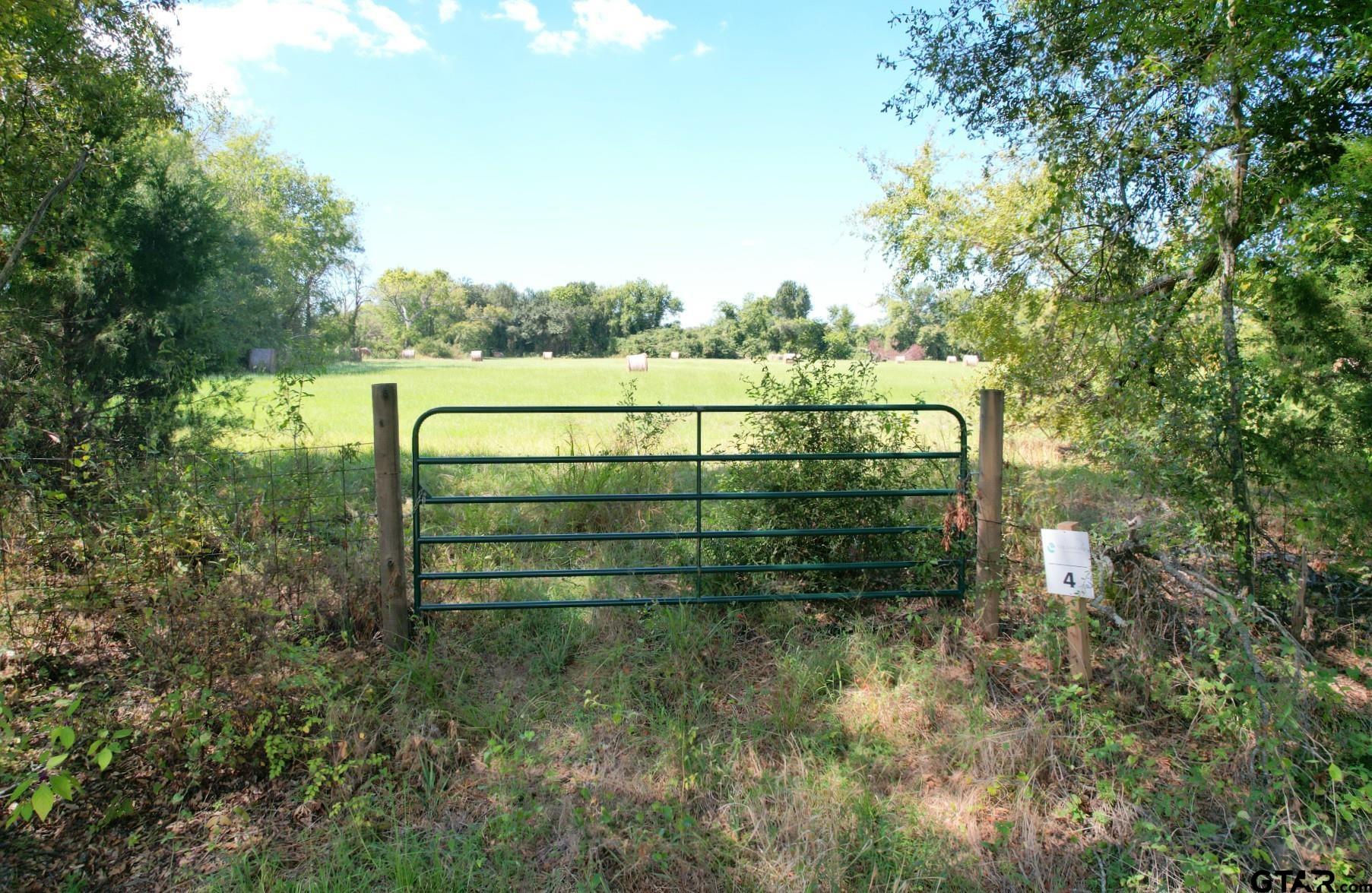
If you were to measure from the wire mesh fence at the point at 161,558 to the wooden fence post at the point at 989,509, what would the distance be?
3.70 m

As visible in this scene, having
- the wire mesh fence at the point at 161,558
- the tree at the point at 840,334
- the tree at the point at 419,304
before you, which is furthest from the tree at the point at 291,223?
the wire mesh fence at the point at 161,558

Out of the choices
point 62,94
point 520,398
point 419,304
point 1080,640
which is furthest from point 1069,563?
point 419,304

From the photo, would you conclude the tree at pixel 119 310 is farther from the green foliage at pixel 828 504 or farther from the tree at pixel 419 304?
the tree at pixel 419 304

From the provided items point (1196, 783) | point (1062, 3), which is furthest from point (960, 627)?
point (1062, 3)

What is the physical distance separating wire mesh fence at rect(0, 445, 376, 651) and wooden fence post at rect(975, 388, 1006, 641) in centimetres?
370

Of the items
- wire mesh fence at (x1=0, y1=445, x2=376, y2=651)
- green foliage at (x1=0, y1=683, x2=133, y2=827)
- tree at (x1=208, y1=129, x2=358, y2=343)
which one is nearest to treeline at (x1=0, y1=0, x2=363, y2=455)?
wire mesh fence at (x1=0, y1=445, x2=376, y2=651)

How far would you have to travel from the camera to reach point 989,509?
4.66 meters

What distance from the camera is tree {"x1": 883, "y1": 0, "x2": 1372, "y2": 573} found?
4727mm

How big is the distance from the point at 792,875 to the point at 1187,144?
18.3ft

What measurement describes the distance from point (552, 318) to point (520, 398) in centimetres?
6850

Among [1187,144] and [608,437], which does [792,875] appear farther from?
[608,437]

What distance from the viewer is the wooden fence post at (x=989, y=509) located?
15.1ft

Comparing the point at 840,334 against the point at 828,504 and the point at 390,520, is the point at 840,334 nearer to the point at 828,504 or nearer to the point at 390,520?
the point at 828,504

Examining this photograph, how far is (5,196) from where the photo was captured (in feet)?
19.4
